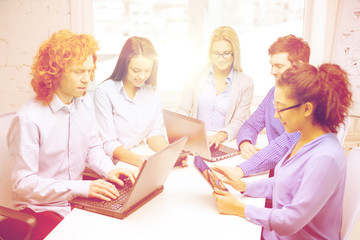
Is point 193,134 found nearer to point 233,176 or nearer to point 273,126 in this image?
point 233,176

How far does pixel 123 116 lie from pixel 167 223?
0.94 meters

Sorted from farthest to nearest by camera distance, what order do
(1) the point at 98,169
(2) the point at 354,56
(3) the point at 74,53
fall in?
1. (2) the point at 354,56
2. (1) the point at 98,169
3. (3) the point at 74,53

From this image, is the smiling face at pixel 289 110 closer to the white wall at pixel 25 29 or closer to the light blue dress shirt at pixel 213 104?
the light blue dress shirt at pixel 213 104

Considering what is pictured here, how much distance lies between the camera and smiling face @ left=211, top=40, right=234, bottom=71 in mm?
2277

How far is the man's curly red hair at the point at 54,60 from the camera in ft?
4.70

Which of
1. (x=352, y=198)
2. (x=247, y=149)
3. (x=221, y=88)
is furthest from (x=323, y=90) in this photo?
(x=221, y=88)

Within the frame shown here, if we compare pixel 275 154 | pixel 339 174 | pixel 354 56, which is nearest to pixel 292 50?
pixel 275 154

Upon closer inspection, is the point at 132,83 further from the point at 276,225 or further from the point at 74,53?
the point at 276,225

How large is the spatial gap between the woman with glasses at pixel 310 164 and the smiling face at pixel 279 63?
76 cm

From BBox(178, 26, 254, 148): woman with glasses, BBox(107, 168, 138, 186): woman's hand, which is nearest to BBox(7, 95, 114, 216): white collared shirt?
BBox(107, 168, 138, 186): woman's hand

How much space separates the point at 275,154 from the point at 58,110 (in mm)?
991

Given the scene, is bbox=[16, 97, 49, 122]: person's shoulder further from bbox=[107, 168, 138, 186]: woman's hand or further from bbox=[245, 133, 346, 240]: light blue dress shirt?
bbox=[245, 133, 346, 240]: light blue dress shirt

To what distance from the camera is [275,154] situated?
162cm

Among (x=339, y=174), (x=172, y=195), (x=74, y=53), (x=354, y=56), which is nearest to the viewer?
(x=339, y=174)
